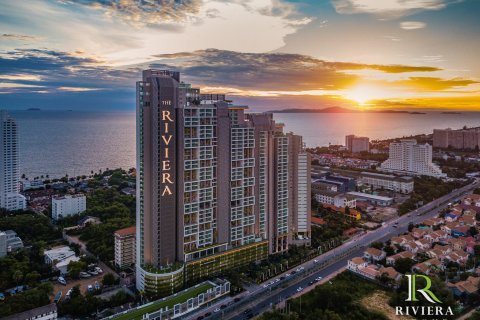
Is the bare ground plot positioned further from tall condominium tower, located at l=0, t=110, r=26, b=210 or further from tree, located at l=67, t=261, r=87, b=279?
tall condominium tower, located at l=0, t=110, r=26, b=210

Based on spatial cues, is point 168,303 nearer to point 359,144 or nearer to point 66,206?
point 66,206

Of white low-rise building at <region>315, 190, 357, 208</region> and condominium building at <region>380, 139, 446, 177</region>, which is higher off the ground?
condominium building at <region>380, 139, 446, 177</region>

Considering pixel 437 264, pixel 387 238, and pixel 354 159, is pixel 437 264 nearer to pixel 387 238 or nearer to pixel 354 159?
pixel 387 238

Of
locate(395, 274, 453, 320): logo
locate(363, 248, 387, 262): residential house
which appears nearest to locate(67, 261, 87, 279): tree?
locate(395, 274, 453, 320): logo

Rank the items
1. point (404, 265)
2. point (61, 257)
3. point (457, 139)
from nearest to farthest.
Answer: point (404, 265)
point (61, 257)
point (457, 139)

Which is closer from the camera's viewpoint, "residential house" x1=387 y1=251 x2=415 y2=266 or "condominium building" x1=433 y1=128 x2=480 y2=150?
"residential house" x1=387 y1=251 x2=415 y2=266

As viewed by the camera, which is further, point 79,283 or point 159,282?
point 79,283

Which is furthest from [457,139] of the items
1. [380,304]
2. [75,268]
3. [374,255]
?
[75,268]
